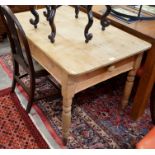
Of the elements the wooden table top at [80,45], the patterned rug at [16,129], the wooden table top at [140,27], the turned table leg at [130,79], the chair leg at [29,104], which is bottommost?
the patterned rug at [16,129]

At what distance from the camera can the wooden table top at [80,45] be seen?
120 centimetres

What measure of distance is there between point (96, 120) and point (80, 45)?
673 mm

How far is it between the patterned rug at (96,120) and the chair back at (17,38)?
1.41 feet

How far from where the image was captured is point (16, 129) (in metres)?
1.61

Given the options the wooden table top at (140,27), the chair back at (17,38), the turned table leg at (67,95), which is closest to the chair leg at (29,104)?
the chair back at (17,38)

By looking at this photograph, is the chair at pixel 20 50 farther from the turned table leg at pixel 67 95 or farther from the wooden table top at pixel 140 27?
the wooden table top at pixel 140 27

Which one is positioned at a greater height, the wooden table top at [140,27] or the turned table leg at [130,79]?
the wooden table top at [140,27]

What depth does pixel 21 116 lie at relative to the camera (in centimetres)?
172

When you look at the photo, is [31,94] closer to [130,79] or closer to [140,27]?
[130,79]

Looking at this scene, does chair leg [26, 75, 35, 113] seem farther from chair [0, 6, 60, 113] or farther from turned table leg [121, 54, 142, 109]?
turned table leg [121, 54, 142, 109]

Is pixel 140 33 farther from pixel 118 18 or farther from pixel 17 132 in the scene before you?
pixel 17 132
